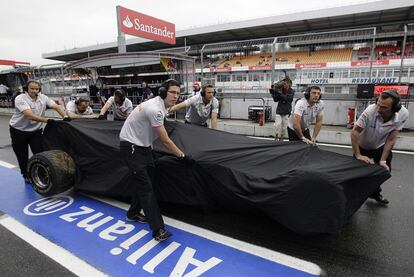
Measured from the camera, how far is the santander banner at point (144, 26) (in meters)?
12.6

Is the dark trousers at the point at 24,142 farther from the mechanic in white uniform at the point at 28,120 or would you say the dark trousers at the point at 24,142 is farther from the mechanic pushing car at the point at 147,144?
the mechanic pushing car at the point at 147,144

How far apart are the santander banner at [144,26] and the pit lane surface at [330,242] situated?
11.6 m

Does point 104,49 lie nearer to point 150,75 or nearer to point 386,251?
point 150,75

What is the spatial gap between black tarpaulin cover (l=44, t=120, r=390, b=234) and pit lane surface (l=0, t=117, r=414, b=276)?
0.28m

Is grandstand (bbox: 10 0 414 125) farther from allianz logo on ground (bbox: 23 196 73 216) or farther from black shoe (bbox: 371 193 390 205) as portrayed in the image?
allianz logo on ground (bbox: 23 196 73 216)

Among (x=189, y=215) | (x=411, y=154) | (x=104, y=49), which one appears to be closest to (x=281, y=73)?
(x=411, y=154)

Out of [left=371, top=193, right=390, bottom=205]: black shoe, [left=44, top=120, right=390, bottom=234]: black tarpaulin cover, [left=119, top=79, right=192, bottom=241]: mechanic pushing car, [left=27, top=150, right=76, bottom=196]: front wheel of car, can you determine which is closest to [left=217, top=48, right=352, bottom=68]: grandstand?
[left=371, top=193, right=390, bottom=205]: black shoe

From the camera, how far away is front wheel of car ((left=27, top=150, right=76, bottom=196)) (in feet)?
11.0

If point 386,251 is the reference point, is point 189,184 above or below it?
above

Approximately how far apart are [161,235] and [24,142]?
9.16 ft

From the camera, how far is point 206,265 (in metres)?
2.28

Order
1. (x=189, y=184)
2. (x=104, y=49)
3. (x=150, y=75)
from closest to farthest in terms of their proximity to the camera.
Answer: (x=189, y=184) → (x=150, y=75) → (x=104, y=49)

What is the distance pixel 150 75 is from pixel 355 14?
16373mm

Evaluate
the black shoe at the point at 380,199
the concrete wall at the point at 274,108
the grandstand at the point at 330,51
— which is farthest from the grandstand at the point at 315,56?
the black shoe at the point at 380,199
